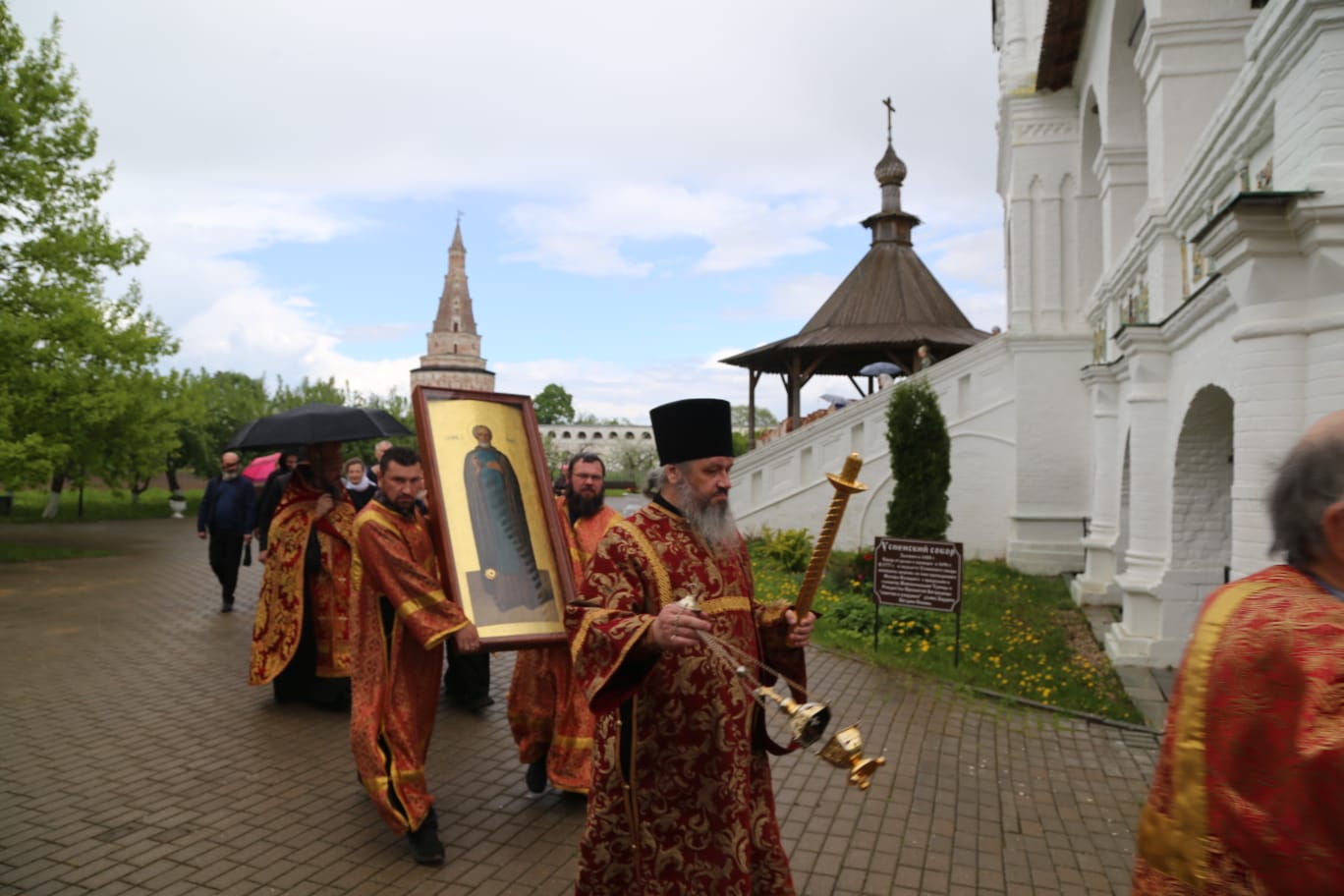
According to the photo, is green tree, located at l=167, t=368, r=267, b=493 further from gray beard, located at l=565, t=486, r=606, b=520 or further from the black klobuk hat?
the black klobuk hat

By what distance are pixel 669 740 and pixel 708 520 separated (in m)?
0.73

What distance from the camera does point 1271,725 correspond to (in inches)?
64.6

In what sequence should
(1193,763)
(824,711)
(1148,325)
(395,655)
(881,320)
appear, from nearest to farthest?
(1193,763), (824,711), (395,655), (1148,325), (881,320)

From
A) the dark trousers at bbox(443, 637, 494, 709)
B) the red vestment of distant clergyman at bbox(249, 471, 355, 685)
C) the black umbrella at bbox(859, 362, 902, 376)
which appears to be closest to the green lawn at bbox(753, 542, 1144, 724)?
the dark trousers at bbox(443, 637, 494, 709)

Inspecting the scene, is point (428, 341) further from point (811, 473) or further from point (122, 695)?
point (122, 695)

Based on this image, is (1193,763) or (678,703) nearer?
(1193,763)

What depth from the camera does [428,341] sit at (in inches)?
3647

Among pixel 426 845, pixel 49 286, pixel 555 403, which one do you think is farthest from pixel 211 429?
pixel 555 403

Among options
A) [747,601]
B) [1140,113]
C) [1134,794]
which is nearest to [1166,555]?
[1134,794]

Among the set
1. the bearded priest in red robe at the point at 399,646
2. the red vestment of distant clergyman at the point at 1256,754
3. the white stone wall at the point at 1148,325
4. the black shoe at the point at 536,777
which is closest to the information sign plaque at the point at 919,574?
the white stone wall at the point at 1148,325

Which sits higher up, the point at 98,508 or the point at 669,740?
the point at 669,740

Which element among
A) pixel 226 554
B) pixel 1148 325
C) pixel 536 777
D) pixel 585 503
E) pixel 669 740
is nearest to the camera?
pixel 669 740

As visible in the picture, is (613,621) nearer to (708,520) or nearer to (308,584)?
(708,520)

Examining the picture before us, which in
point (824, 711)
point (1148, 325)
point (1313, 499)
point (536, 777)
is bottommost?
point (536, 777)
